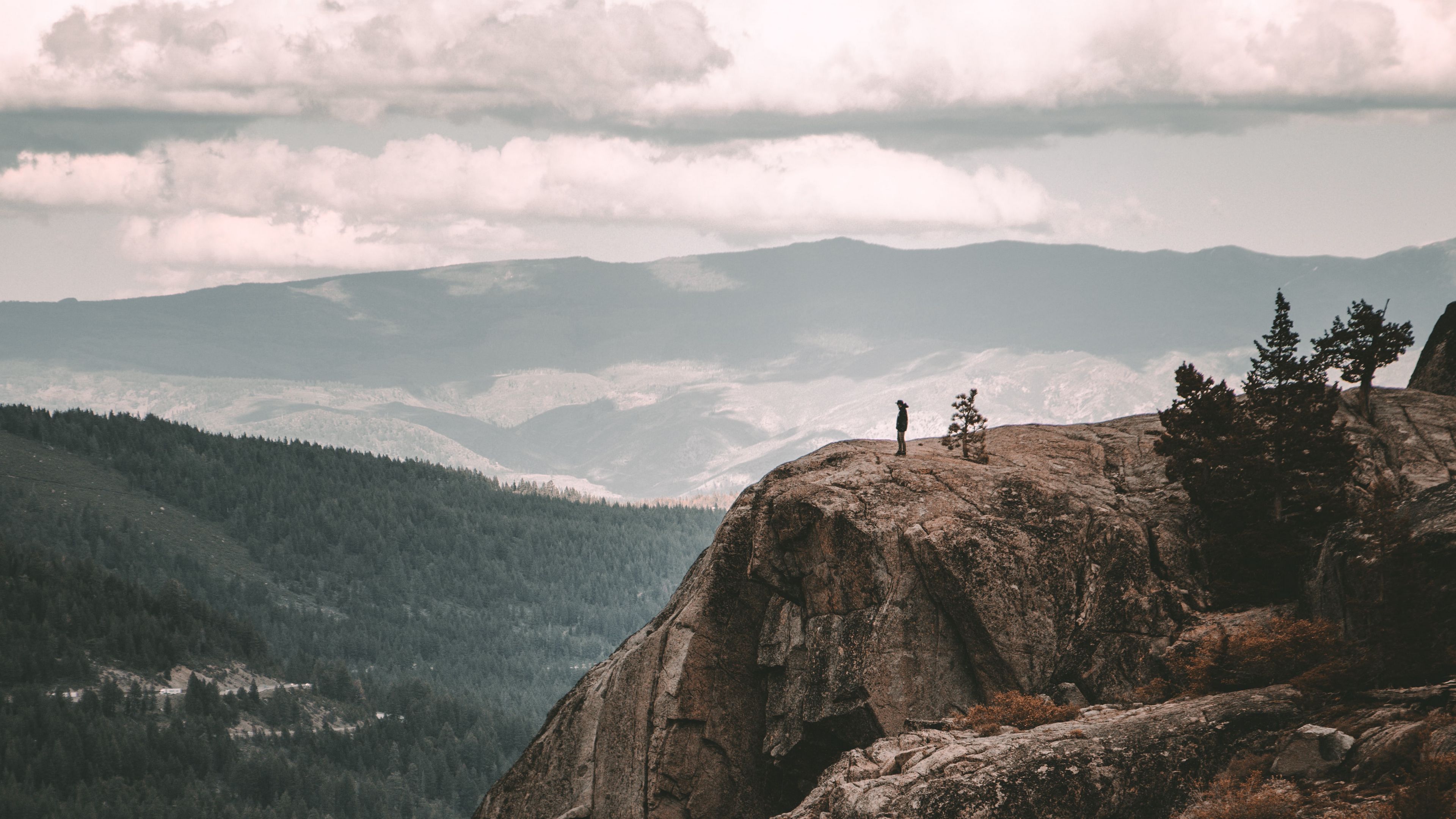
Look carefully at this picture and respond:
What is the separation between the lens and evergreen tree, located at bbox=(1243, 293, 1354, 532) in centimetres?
5350

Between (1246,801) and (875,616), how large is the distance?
755 inches

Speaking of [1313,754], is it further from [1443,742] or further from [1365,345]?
[1365,345]

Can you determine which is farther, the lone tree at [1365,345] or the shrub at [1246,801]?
the lone tree at [1365,345]

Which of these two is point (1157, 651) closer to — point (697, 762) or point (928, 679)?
point (928, 679)

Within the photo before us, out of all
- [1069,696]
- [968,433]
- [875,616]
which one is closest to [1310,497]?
[1069,696]

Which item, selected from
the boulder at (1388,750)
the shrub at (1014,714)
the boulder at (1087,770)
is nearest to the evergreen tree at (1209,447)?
the shrub at (1014,714)

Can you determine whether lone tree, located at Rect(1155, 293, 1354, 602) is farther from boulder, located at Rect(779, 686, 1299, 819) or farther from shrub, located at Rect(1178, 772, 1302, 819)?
shrub, located at Rect(1178, 772, 1302, 819)

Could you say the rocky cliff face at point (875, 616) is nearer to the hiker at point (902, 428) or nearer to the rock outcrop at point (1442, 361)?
the hiker at point (902, 428)

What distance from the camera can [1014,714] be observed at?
1710 inches

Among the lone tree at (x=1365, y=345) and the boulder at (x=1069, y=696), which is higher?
the lone tree at (x=1365, y=345)

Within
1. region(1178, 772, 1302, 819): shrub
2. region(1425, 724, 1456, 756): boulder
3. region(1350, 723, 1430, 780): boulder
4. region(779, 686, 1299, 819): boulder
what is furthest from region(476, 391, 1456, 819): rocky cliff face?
region(1425, 724, 1456, 756): boulder

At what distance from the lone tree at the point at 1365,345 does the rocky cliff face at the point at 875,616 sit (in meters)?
2.61

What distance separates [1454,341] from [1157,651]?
100 feet

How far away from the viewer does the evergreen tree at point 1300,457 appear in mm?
53500
